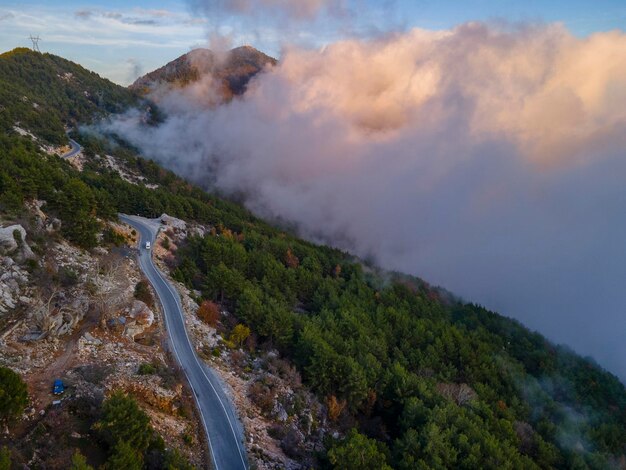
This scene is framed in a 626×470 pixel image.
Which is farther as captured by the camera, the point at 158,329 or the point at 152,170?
the point at 152,170

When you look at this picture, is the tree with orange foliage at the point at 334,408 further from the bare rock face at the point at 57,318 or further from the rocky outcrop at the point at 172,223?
the rocky outcrop at the point at 172,223

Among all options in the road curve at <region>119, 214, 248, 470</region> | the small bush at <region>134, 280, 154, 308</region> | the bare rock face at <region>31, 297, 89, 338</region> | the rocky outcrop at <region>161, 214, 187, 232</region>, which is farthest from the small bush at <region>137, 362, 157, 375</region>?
the rocky outcrop at <region>161, 214, 187, 232</region>

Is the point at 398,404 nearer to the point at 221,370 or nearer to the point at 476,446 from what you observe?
the point at 476,446

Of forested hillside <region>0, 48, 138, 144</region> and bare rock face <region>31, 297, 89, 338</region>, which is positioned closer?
bare rock face <region>31, 297, 89, 338</region>

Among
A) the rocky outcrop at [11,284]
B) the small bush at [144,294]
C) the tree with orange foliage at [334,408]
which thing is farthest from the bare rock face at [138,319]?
the tree with orange foliage at [334,408]

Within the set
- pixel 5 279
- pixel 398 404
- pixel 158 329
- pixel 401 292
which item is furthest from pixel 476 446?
pixel 401 292

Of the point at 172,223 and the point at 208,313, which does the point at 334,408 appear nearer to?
the point at 208,313

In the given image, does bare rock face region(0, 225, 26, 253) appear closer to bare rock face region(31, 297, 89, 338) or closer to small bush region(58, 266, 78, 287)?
small bush region(58, 266, 78, 287)
